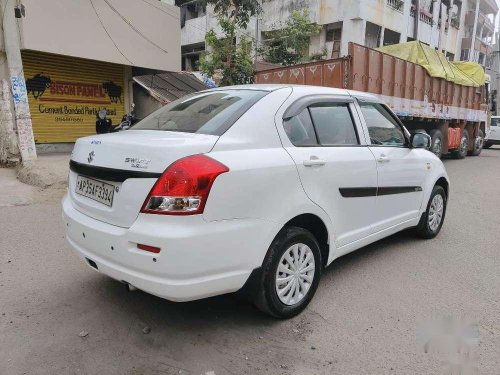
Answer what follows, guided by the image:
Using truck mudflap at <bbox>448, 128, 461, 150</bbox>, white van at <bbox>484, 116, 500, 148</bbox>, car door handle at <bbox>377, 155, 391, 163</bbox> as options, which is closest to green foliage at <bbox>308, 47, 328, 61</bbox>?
truck mudflap at <bbox>448, 128, 461, 150</bbox>

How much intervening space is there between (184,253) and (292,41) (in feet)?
55.8

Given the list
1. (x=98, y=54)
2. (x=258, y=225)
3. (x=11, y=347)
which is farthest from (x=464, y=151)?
(x=11, y=347)

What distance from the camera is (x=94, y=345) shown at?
2.59 meters

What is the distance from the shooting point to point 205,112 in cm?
298

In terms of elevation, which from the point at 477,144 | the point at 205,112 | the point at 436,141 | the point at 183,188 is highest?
the point at 205,112

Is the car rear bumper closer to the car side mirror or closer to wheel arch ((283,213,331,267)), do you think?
wheel arch ((283,213,331,267))

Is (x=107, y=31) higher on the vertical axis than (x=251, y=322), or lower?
higher

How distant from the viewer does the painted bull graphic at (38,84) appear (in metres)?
11.1

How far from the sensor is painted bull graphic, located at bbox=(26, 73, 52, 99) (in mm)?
11091

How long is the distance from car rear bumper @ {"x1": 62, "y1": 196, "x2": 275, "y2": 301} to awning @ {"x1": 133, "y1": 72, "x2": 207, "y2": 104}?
1128 cm

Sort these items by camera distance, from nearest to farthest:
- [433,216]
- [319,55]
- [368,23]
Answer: [433,216] → [319,55] → [368,23]

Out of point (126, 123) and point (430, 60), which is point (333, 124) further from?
point (430, 60)

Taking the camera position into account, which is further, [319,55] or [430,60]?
[319,55]

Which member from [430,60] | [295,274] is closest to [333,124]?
[295,274]
